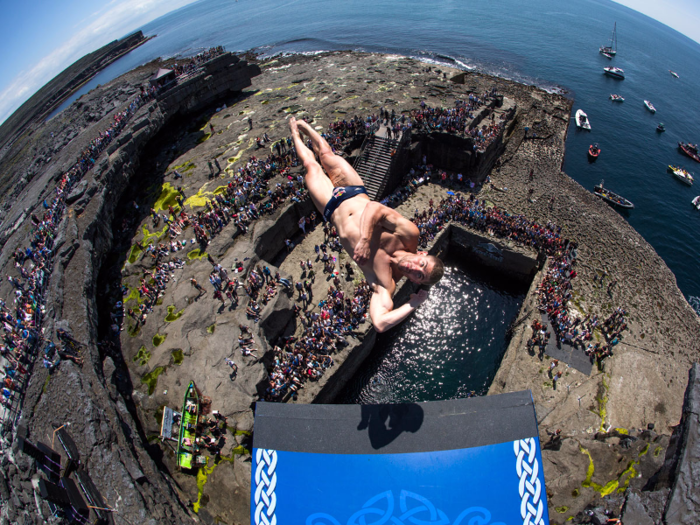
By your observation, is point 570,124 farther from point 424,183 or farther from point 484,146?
point 424,183

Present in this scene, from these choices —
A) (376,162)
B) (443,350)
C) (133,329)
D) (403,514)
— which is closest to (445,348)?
(443,350)

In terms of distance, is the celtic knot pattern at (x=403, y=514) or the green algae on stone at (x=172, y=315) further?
the green algae on stone at (x=172, y=315)

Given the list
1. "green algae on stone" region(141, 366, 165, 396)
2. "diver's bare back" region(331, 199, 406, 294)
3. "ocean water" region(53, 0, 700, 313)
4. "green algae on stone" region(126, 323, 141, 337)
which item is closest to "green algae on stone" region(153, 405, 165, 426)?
"green algae on stone" region(141, 366, 165, 396)

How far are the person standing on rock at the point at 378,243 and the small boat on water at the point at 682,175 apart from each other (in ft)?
169

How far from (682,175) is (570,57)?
183 feet

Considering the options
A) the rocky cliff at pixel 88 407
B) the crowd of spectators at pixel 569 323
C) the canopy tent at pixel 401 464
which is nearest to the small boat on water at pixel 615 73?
the crowd of spectators at pixel 569 323

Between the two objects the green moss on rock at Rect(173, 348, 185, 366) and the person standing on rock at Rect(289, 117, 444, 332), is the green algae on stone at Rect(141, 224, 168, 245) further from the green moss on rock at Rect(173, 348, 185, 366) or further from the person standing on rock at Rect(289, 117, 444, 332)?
the person standing on rock at Rect(289, 117, 444, 332)

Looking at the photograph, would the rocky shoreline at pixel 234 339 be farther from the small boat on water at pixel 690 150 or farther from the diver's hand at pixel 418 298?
the small boat on water at pixel 690 150

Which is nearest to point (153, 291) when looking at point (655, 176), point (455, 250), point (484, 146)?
point (455, 250)

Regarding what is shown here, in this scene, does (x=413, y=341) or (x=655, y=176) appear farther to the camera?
(x=655, y=176)

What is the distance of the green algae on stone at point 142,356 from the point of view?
55.8 feet

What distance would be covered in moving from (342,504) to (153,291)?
55.0 feet

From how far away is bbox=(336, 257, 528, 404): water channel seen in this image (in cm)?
1939

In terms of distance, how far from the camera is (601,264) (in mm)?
23453
